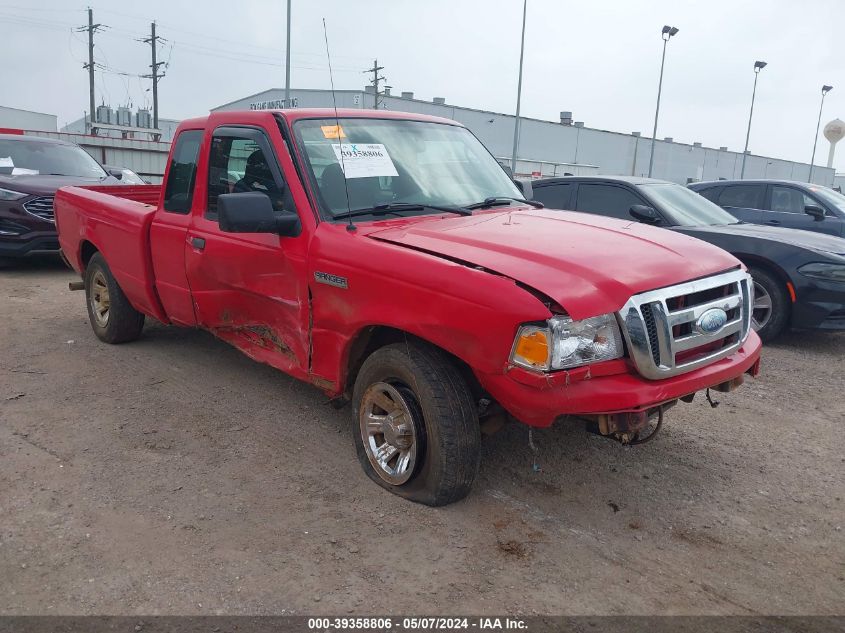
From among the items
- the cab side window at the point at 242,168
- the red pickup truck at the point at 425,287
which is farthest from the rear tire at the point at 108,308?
the cab side window at the point at 242,168

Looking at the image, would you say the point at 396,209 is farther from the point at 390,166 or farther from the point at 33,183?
the point at 33,183

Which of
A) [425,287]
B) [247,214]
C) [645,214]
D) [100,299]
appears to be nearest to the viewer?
[425,287]

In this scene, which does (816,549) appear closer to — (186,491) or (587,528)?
(587,528)

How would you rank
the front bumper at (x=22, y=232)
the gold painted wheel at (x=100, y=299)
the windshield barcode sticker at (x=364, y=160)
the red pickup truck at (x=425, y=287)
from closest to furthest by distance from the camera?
the red pickup truck at (x=425, y=287)
the windshield barcode sticker at (x=364, y=160)
the gold painted wheel at (x=100, y=299)
the front bumper at (x=22, y=232)

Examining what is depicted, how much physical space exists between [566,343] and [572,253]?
0.55 m

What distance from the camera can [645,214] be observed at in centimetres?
688

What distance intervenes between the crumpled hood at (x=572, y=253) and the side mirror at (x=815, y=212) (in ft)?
22.6

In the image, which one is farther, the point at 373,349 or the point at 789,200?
the point at 789,200

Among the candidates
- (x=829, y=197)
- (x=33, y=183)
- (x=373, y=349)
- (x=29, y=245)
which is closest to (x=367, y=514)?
(x=373, y=349)

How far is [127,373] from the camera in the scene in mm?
5387

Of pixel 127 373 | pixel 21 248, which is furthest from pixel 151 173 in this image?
pixel 127 373

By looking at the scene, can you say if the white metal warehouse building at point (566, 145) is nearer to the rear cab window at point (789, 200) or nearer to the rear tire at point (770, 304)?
the rear cab window at point (789, 200)

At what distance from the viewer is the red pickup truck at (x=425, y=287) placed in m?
2.89

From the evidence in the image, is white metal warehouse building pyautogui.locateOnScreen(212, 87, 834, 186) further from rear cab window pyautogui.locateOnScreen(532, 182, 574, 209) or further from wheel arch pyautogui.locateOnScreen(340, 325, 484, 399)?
wheel arch pyautogui.locateOnScreen(340, 325, 484, 399)
